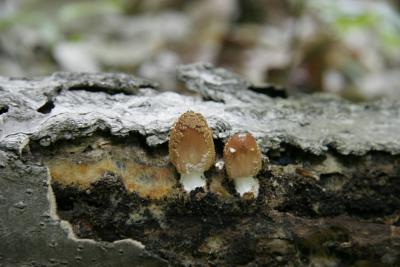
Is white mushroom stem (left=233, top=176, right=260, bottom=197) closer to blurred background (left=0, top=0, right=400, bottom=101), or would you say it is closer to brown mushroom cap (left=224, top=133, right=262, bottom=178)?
brown mushroom cap (left=224, top=133, right=262, bottom=178)

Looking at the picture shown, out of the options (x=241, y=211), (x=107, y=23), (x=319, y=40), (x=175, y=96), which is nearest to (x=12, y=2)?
(x=107, y=23)

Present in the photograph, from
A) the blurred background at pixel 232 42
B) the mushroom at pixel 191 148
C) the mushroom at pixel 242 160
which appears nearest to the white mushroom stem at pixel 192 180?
the mushroom at pixel 191 148

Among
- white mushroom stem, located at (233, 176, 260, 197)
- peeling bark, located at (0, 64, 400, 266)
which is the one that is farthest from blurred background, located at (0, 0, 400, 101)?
white mushroom stem, located at (233, 176, 260, 197)

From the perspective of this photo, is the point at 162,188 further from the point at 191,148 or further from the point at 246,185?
the point at 246,185

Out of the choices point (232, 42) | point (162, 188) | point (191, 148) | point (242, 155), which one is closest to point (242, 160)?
point (242, 155)

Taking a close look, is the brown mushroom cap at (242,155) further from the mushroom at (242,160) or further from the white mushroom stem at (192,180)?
the white mushroom stem at (192,180)

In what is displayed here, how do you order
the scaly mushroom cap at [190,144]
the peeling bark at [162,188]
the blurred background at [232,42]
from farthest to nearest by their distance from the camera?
the blurred background at [232,42] < the scaly mushroom cap at [190,144] < the peeling bark at [162,188]
